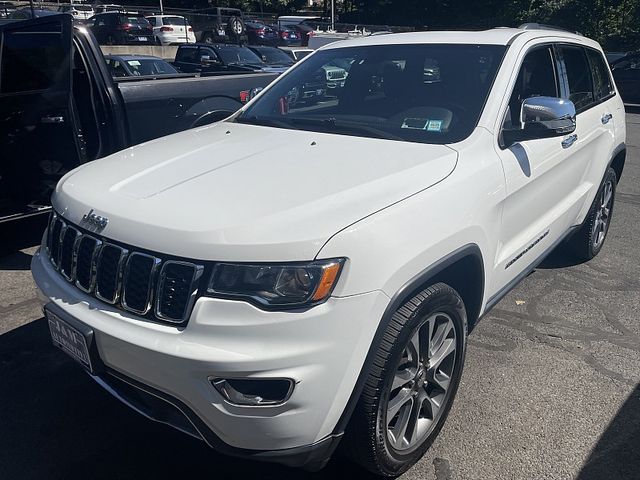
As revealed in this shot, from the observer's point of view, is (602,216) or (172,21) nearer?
(602,216)

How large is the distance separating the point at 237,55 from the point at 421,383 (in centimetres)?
1313

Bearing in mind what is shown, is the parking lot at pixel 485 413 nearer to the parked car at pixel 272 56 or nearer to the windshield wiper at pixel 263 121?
the windshield wiper at pixel 263 121

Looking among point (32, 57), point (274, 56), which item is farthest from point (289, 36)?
point (32, 57)

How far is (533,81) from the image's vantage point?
3.72 meters

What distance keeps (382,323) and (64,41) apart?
3.87m

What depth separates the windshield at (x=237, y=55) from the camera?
47.3 feet

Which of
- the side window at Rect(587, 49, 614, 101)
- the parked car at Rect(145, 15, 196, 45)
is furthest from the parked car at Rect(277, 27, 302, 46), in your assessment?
the side window at Rect(587, 49, 614, 101)

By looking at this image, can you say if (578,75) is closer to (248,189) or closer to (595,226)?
(595,226)

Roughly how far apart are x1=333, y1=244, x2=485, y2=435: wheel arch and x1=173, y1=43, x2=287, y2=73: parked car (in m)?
11.3

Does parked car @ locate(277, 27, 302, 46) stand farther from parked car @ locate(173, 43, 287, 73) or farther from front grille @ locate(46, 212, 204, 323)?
front grille @ locate(46, 212, 204, 323)

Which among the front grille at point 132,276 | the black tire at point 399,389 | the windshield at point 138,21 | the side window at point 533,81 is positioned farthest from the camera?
the windshield at point 138,21

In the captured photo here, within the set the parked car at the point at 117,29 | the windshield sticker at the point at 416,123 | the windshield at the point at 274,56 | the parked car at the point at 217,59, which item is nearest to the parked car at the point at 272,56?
the windshield at the point at 274,56

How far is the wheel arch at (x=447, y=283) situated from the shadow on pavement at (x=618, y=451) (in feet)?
2.70

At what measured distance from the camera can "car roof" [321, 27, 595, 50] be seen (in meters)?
3.60
